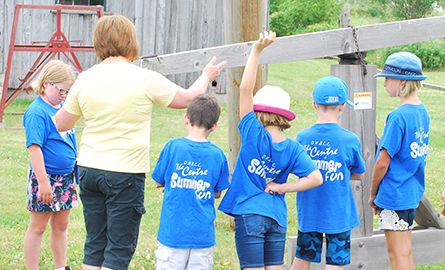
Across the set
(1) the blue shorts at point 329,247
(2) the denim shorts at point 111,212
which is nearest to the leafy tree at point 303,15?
(1) the blue shorts at point 329,247

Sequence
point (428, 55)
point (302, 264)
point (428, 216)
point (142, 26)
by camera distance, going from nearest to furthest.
Result: point (302, 264) < point (428, 216) < point (142, 26) < point (428, 55)

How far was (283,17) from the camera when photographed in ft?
110

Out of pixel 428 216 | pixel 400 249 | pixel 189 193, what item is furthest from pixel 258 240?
pixel 428 216

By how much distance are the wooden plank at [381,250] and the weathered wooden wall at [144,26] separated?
10.2 m

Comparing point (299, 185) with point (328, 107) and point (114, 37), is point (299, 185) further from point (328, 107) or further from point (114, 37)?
point (114, 37)

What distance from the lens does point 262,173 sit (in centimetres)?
306

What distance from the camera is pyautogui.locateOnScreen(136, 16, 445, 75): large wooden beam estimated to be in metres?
3.75

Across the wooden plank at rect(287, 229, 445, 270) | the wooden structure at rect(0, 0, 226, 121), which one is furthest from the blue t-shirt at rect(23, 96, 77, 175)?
the wooden structure at rect(0, 0, 226, 121)

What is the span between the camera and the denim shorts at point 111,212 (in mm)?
2932

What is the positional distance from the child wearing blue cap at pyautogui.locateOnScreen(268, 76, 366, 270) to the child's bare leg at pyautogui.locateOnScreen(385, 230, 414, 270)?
363 mm

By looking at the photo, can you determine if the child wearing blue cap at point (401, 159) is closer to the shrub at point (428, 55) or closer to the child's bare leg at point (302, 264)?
the child's bare leg at point (302, 264)

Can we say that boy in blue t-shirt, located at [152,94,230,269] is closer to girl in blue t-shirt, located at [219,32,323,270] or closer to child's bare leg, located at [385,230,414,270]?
→ girl in blue t-shirt, located at [219,32,323,270]

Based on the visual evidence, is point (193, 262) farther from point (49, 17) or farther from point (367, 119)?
point (49, 17)

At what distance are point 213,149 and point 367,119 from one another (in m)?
1.69
